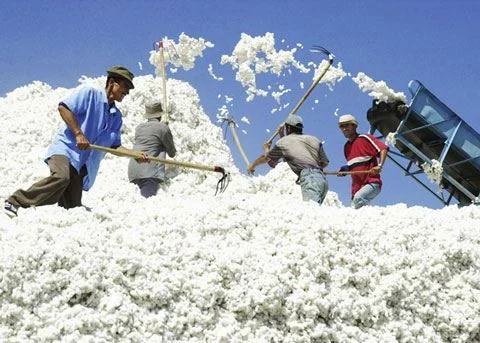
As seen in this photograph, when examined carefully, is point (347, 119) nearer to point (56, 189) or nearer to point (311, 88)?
point (311, 88)

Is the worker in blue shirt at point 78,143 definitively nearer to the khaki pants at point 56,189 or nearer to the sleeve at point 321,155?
the khaki pants at point 56,189

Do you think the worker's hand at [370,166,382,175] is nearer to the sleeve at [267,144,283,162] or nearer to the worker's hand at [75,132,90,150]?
the sleeve at [267,144,283,162]

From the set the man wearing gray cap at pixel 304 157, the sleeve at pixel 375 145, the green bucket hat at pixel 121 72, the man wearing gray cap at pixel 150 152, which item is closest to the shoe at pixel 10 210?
the green bucket hat at pixel 121 72

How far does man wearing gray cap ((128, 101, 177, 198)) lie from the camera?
304 inches

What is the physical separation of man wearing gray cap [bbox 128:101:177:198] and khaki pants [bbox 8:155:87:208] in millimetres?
2323

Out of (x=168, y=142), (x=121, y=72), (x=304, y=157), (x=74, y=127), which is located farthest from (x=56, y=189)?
(x=168, y=142)

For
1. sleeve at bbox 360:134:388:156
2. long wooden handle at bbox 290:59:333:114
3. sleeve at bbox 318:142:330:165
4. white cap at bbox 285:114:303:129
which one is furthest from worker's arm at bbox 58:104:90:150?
long wooden handle at bbox 290:59:333:114

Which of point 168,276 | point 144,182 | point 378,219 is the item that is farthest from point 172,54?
point 168,276

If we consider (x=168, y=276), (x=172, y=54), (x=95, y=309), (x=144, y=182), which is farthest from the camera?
(x=172, y=54)

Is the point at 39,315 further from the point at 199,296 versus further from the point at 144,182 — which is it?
the point at 144,182

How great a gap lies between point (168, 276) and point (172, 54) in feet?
29.8

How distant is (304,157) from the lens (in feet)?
22.6

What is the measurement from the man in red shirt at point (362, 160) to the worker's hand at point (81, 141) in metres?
3.57

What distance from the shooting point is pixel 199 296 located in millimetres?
4055
